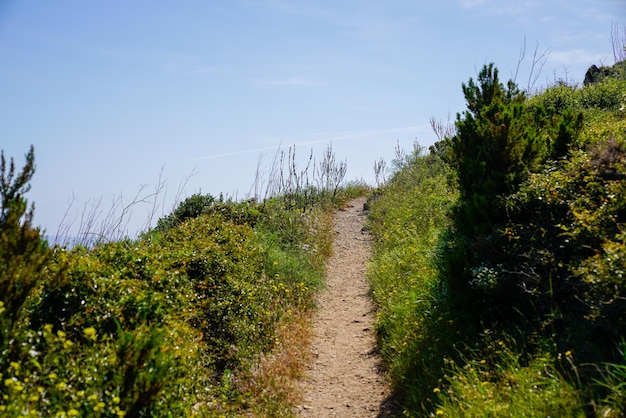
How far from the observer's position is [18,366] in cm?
355

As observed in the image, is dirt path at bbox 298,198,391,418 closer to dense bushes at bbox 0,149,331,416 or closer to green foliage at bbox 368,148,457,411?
green foliage at bbox 368,148,457,411

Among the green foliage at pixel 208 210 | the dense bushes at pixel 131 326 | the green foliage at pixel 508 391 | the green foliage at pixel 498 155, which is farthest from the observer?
the green foliage at pixel 208 210

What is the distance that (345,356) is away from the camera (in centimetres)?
775

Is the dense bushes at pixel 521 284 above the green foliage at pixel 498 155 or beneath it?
beneath

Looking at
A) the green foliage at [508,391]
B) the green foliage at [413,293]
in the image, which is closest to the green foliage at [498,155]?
the green foliage at [413,293]

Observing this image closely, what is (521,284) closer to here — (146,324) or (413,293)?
(413,293)

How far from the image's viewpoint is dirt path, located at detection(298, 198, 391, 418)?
6227 millimetres

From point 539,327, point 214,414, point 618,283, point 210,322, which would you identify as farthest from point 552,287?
point 210,322

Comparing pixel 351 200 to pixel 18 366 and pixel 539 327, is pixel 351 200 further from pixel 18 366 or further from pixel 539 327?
pixel 18 366

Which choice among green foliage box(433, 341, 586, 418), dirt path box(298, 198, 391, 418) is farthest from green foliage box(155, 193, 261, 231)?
green foliage box(433, 341, 586, 418)

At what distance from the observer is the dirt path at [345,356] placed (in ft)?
20.4

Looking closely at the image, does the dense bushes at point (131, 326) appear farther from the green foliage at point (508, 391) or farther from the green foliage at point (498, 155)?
the green foliage at point (498, 155)

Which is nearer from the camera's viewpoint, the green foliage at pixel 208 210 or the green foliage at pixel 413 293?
the green foliage at pixel 413 293

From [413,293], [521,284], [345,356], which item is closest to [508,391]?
[521,284]
